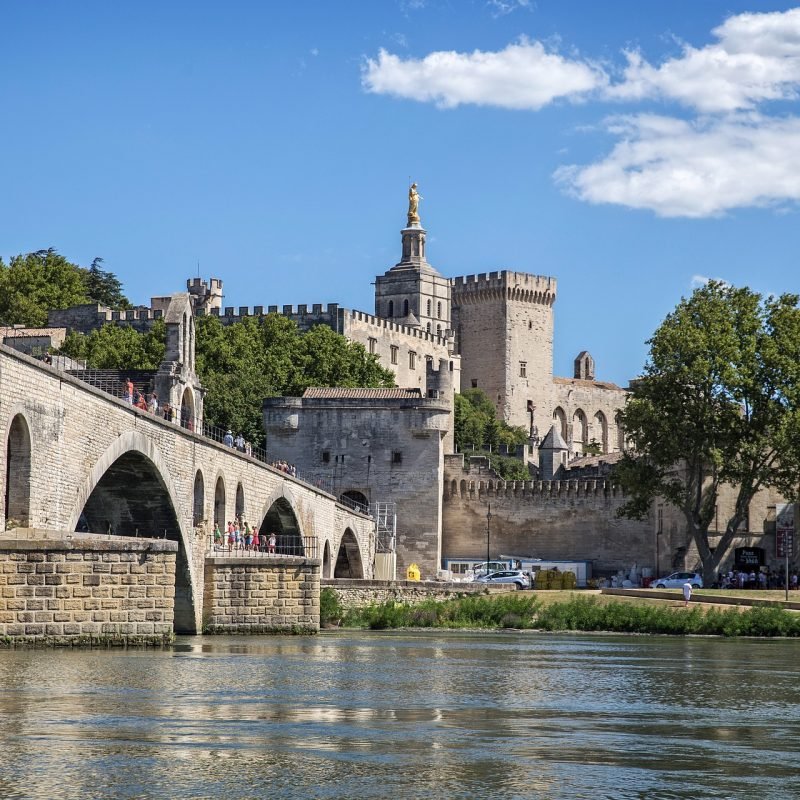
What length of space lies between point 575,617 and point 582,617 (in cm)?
20

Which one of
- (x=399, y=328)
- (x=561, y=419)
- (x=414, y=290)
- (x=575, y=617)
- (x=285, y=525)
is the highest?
(x=414, y=290)

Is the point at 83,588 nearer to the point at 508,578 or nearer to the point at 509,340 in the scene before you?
the point at 508,578

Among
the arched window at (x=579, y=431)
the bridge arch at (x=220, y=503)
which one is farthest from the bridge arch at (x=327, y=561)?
the arched window at (x=579, y=431)

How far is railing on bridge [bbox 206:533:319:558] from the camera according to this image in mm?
45688

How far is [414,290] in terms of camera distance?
143500 mm

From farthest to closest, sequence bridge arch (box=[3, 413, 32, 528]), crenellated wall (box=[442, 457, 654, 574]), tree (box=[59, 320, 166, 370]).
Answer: tree (box=[59, 320, 166, 370]) → crenellated wall (box=[442, 457, 654, 574]) → bridge arch (box=[3, 413, 32, 528])

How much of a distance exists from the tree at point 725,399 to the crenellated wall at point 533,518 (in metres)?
19.0

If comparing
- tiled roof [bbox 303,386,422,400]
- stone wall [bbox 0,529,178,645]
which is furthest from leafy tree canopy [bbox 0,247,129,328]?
stone wall [bbox 0,529,178,645]

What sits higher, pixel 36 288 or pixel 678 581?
pixel 36 288

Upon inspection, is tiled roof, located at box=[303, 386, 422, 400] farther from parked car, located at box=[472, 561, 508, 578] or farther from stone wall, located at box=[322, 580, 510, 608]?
stone wall, located at box=[322, 580, 510, 608]

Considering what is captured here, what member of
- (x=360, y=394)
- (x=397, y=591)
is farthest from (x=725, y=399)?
(x=360, y=394)

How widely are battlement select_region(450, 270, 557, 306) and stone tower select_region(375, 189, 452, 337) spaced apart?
118 cm

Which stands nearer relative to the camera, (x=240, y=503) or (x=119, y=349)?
(x=240, y=503)

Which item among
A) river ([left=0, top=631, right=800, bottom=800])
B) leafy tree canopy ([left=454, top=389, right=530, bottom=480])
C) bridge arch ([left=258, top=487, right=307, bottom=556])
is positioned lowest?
river ([left=0, top=631, right=800, bottom=800])
